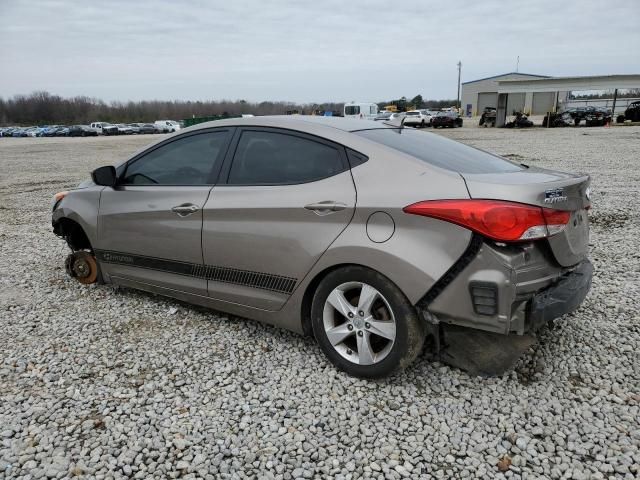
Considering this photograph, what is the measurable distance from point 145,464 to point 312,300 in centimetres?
131

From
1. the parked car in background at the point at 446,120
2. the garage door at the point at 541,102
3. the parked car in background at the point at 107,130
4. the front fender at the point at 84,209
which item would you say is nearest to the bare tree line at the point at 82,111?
the parked car in background at the point at 107,130

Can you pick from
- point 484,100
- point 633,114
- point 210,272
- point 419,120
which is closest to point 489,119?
point 419,120

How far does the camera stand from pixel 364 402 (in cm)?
283

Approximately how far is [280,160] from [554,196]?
66.6 inches

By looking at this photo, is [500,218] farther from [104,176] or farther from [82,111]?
[82,111]

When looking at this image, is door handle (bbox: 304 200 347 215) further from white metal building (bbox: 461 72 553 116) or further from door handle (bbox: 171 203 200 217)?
white metal building (bbox: 461 72 553 116)

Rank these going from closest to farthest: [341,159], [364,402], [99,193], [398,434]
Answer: [398,434], [364,402], [341,159], [99,193]

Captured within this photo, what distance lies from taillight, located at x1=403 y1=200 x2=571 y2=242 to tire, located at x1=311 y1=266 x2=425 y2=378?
20.8 inches

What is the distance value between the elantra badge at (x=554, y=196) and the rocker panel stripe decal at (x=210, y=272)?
5.07 ft

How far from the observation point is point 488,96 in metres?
65.5

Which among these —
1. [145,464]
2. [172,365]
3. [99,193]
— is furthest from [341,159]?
[99,193]

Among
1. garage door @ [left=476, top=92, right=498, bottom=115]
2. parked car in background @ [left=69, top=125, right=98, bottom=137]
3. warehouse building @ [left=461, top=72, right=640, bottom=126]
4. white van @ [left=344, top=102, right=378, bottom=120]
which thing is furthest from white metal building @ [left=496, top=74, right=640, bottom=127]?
parked car in background @ [left=69, top=125, right=98, bottom=137]

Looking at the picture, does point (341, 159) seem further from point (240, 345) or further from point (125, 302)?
point (125, 302)

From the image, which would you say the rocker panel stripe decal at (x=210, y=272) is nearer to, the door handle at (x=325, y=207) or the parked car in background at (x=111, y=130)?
the door handle at (x=325, y=207)
